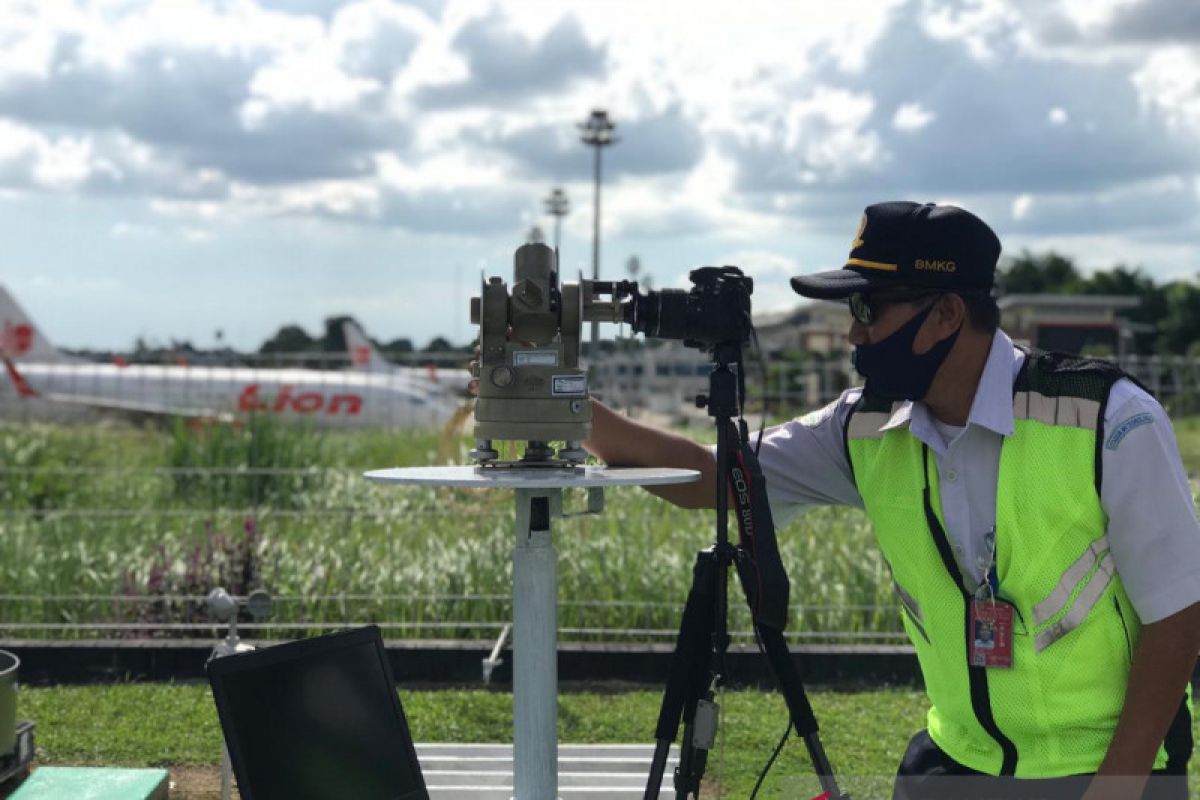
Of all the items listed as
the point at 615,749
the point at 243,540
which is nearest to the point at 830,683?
the point at 615,749

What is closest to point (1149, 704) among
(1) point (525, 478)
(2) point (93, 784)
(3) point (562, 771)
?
(1) point (525, 478)

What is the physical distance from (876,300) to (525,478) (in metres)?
0.93

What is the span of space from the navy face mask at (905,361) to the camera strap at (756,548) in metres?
0.35

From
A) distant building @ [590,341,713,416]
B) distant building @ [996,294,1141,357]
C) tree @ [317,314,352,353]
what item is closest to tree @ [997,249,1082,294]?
distant building @ [996,294,1141,357]

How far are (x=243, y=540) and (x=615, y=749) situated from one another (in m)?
3.79

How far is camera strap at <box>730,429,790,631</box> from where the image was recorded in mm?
2938

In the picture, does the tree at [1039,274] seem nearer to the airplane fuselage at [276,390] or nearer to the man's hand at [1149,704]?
the airplane fuselage at [276,390]

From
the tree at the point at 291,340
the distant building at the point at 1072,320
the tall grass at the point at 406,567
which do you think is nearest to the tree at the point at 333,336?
the tree at the point at 291,340

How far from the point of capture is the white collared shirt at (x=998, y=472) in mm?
2744

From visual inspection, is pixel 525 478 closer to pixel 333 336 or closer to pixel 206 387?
pixel 206 387

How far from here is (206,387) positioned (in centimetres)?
2475

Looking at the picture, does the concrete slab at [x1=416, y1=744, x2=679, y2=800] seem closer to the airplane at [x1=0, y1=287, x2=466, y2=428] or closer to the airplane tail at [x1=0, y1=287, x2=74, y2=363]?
the airplane at [x1=0, y1=287, x2=466, y2=428]

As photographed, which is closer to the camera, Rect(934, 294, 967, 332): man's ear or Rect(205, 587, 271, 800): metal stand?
Rect(934, 294, 967, 332): man's ear

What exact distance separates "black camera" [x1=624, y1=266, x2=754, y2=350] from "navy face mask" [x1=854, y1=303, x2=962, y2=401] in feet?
1.01
